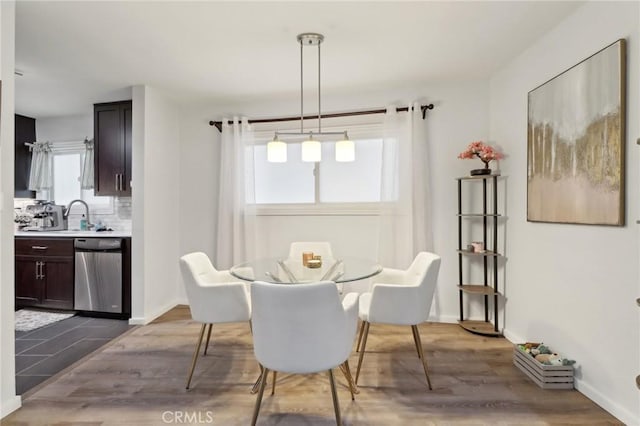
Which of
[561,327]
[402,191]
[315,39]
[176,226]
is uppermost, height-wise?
[315,39]

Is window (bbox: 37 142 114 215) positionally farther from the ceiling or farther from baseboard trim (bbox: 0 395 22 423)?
baseboard trim (bbox: 0 395 22 423)

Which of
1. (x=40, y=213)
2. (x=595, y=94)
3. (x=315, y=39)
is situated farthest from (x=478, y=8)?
(x=40, y=213)

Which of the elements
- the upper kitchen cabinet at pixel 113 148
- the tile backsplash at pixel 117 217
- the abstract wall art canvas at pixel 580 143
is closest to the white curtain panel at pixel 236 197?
the upper kitchen cabinet at pixel 113 148

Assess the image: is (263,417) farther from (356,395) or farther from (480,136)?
(480,136)

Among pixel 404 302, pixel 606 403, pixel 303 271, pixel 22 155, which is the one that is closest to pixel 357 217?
pixel 303 271

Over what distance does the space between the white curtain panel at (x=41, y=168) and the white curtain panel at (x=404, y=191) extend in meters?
4.46

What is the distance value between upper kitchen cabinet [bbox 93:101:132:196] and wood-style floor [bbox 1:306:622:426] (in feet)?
5.85

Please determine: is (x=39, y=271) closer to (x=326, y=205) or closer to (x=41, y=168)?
(x=41, y=168)

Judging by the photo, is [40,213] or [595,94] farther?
[40,213]

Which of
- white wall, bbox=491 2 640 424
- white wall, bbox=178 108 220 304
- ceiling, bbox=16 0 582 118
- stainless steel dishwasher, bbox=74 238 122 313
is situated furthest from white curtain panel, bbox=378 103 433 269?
stainless steel dishwasher, bbox=74 238 122 313

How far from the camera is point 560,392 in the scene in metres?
2.09

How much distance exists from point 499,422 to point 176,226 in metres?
3.69

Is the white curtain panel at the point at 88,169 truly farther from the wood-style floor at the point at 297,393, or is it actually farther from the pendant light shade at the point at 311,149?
the pendant light shade at the point at 311,149

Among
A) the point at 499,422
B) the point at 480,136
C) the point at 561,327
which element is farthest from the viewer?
the point at 480,136
